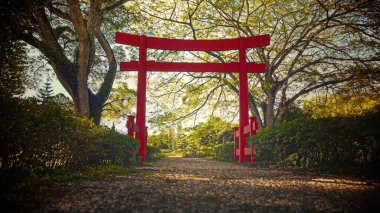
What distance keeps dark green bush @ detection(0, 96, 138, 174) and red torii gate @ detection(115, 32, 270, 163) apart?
3245 mm

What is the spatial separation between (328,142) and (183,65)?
5.06 m

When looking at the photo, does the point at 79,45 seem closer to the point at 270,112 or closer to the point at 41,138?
the point at 41,138

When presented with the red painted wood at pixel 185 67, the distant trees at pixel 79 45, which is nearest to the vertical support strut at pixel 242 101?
the red painted wood at pixel 185 67

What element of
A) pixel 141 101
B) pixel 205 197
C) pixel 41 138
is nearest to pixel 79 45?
pixel 141 101

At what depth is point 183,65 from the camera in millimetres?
8188

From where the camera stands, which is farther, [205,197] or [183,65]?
[183,65]

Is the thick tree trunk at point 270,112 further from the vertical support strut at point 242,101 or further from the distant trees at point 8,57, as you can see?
the distant trees at point 8,57

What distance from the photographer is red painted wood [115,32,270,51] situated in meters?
7.91

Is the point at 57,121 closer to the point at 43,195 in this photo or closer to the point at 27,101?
the point at 27,101

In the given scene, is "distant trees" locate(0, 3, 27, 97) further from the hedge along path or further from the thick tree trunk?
the thick tree trunk

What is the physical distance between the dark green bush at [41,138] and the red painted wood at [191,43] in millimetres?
4135

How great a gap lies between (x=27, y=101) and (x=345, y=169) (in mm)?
4855

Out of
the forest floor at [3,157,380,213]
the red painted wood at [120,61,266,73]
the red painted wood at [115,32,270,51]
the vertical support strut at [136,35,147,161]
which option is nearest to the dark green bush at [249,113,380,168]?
the forest floor at [3,157,380,213]

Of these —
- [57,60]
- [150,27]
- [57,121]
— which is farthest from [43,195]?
[150,27]
